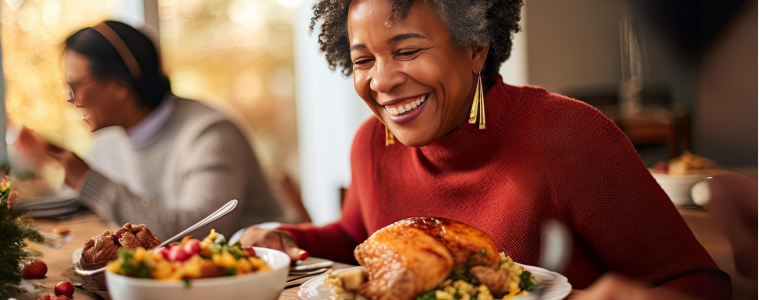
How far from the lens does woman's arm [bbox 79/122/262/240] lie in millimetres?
1161

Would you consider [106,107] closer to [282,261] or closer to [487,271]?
[282,261]

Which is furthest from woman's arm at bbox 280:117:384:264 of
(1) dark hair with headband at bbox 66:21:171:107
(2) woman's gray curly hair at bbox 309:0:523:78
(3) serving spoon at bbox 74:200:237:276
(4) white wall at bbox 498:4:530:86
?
(4) white wall at bbox 498:4:530:86

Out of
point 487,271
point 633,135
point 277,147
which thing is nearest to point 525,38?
point 633,135

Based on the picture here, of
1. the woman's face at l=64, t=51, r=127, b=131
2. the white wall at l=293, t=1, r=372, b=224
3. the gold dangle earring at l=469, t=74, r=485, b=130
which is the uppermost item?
the woman's face at l=64, t=51, r=127, b=131

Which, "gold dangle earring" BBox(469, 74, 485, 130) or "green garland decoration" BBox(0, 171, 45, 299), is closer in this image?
"green garland decoration" BBox(0, 171, 45, 299)

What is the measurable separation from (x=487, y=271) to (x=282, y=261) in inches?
7.1

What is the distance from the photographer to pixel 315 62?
2.72m

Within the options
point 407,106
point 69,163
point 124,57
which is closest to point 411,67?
point 407,106

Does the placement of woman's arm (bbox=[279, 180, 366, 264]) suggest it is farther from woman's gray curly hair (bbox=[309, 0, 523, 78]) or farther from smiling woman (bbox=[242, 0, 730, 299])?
woman's gray curly hair (bbox=[309, 0, 523, 78])

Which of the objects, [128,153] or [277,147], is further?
[277,147]

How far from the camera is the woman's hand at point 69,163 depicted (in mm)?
854

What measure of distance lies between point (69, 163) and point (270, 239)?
346 millimetres

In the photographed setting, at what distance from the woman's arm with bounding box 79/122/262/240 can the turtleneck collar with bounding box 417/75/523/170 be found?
2.05 feet

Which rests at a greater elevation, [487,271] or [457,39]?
[457,39]
